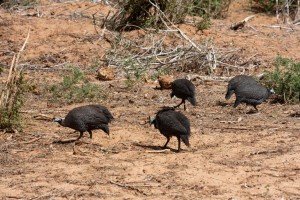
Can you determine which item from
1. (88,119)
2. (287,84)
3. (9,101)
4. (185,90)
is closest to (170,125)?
(88,119)

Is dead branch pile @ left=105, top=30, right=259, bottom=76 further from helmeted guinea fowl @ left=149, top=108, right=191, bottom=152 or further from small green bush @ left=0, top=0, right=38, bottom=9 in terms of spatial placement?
helmeted guinea fowl @ left=149, top=108, right=191, bottom=152

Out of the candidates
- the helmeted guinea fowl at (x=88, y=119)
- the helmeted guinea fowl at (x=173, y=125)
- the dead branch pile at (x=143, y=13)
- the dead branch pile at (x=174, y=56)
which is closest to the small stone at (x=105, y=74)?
the dead branch pile at (x=174, y=56)

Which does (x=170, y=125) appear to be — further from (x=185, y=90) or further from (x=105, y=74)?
(x=105, y=74)

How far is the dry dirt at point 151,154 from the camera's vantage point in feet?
22.3

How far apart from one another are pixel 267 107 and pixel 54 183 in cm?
459

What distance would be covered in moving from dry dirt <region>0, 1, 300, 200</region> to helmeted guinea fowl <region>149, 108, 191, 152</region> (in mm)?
217

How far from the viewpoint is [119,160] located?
775 cm

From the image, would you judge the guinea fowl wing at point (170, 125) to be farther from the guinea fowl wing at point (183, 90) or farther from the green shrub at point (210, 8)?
the green shrub at point (210, 8)

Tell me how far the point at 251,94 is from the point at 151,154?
2.58 meters

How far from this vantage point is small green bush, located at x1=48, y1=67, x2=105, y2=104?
11.1 meters

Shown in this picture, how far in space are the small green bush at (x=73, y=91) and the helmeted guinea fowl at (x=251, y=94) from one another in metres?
2.31

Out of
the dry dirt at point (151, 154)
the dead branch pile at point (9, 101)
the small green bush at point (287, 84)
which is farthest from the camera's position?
the small green bush at point (287, 84)

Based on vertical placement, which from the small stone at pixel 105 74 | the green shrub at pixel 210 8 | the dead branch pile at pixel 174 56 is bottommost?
the small stone at pixel 105 74

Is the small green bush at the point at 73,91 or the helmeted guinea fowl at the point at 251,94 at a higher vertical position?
the helmeted guinea fowl at the point at 251,94
